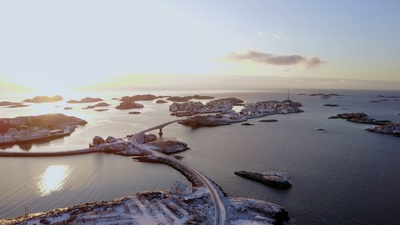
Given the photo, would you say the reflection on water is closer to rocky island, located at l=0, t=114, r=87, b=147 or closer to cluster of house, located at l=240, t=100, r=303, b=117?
rocky island, located at l=0, t=114, r=87, b=147

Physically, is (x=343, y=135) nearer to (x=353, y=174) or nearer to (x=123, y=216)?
(x=353, y=174)

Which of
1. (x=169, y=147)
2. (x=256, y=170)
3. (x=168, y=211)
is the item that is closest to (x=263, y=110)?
(x=169, y=147)

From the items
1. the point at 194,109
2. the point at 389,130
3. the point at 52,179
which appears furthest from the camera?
the point at 194,109

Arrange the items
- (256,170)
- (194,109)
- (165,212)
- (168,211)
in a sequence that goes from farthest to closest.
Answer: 1. (194,109)
2. (256,170)
3. (168,211)
4. (165,212)

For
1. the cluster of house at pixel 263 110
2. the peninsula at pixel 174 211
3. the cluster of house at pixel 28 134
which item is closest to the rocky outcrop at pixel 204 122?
the cluster of house at pixel 263 110

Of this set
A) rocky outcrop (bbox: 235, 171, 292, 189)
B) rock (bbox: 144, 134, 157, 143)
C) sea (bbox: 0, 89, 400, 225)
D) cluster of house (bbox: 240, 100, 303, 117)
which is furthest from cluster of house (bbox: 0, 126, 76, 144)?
cluster of house (bbox: 240, 100, 303, 117)

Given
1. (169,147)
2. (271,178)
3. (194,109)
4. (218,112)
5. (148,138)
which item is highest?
(194,109)

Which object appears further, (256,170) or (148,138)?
(148,138)

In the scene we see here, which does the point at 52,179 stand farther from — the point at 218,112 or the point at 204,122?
the point at 218,112
